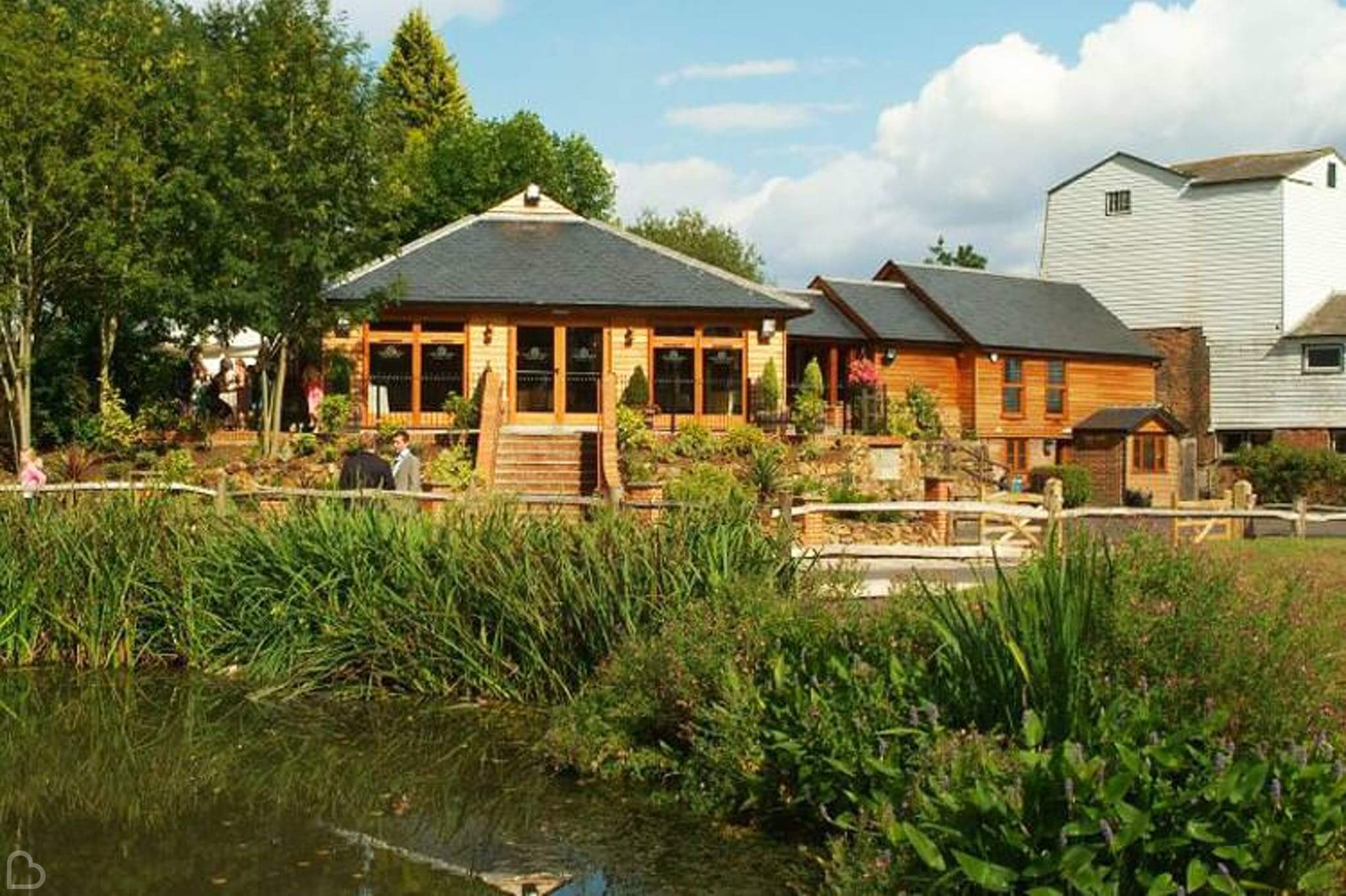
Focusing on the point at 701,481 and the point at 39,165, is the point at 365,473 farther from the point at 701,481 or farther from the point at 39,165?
the point at 39,165

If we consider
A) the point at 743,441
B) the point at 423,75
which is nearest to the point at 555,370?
the point at 743,441

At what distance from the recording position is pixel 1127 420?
118 ft

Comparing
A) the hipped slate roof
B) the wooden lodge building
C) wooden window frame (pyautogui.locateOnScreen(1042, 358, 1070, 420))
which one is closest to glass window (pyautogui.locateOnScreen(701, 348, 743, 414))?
the wooden lodge building

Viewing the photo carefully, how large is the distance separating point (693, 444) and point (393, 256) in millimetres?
6060

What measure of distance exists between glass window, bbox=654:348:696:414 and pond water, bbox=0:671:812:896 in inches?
724

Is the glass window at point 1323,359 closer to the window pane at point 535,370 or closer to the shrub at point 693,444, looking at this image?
the shrub at point 693,444

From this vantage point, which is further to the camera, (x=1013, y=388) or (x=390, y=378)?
(x=1013, y=388)

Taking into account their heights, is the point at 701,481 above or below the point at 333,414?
below

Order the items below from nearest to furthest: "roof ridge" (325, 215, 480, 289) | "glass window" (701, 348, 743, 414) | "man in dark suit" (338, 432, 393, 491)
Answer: "man in dark suit" (338, 432, 393, 491), "roof ridge" (325, 215, 480, 289), "glass window" (701, 348, 743, 414)

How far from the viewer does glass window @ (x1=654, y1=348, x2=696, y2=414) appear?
95.0 ft

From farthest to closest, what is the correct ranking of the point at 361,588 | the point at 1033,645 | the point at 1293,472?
the point at 1293,472
the point at 361,588
the point at 1033,645

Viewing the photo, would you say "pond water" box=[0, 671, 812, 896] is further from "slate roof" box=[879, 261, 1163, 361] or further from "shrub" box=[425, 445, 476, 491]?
"slate roof" box=[879, 261, 1163, 361]

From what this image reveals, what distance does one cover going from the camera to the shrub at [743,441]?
85.6 ft

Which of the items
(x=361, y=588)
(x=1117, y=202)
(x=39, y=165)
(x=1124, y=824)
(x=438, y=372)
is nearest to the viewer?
(x=1124, y=824)
